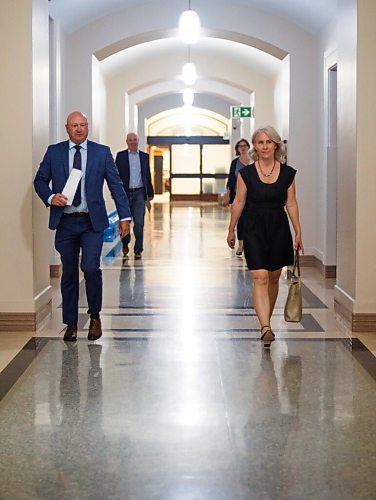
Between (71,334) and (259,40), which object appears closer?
(71,334)

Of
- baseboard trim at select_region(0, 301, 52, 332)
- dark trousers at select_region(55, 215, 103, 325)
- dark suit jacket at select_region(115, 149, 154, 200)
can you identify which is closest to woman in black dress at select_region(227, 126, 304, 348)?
dark trousers at select_region(55, 215, 103, 325)

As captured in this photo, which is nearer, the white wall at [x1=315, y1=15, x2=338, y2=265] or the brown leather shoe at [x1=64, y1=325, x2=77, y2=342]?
the brown leather shoe at [x1=64, y1=325, x2=77, y2=342]

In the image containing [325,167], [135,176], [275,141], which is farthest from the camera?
[135,176]

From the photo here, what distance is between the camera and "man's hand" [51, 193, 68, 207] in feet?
22.1

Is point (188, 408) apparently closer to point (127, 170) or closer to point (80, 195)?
point (80, 195)

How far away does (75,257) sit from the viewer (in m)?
7.11

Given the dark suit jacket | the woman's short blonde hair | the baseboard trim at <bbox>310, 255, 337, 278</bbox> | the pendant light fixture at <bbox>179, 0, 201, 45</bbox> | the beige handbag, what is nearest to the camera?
the beige handbag

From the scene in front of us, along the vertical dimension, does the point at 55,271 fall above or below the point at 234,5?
below

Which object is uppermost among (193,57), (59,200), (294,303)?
(193,57)

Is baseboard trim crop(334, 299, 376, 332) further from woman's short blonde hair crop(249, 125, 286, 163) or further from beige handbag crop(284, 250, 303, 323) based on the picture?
woman's short blonde hair crop(249, 125, 286, 163)

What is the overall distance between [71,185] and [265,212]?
57.4 inches

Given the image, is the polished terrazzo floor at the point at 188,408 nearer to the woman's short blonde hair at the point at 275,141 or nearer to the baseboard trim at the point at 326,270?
the woman's short blonde hair at the point at 275,141

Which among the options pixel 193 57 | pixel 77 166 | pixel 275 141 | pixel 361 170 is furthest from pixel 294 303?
pixel 193 57

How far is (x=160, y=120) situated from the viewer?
40.5 metres
